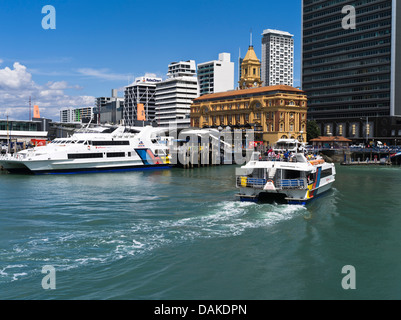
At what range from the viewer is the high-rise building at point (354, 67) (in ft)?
381

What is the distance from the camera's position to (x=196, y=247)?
2022 centimetres

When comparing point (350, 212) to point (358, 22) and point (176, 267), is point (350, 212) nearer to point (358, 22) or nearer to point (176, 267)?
point (176, 267)

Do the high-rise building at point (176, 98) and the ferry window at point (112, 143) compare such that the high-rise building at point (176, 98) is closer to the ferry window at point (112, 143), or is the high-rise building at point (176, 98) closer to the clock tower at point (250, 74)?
the clock tower at point (250, 74)

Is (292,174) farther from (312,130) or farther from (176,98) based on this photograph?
(176,98)

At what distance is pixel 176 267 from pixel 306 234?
365 inches

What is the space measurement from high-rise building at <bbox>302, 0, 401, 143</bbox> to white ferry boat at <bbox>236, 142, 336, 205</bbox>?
287ft

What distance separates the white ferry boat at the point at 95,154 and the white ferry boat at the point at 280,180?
107 ft

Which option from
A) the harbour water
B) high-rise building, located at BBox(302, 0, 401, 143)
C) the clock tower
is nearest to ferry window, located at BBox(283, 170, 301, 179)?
the harbour water

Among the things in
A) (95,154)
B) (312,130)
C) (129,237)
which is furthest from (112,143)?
(312,130)

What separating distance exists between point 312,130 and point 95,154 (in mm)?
81447

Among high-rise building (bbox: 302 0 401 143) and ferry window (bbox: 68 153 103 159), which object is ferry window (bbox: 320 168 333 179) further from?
high-rise building (bbox: 302 0 401 143)

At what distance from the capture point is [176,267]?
17531 mm

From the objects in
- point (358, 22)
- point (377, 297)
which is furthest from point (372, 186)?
point (358, 22)
